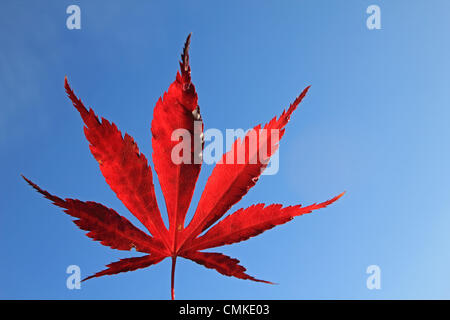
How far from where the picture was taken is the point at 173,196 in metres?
1.24

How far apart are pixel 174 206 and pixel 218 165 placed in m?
0.19

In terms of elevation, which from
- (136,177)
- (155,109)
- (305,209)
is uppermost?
(155,109)

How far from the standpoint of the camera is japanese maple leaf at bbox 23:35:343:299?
1118mm

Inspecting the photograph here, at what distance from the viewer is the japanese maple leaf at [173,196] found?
1.12 metres

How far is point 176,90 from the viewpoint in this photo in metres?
1.16

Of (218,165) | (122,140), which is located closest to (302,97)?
(218,165)

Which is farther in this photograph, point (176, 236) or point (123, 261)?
point (176, 236)

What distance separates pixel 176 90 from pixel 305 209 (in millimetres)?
501
